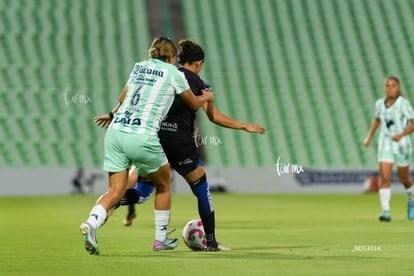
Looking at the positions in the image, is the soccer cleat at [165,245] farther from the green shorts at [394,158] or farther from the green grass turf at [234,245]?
the green shorts at [394,158]

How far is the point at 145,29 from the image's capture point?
31453 mm

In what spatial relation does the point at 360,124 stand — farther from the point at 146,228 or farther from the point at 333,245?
the point at 333,245

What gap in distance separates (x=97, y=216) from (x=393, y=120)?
Answer: 654 centimetres

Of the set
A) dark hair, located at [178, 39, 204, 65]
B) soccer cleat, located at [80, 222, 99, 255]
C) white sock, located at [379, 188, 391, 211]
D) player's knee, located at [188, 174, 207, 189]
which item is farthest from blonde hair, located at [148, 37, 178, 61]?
white sock, located at [379, 188, 391, 211]

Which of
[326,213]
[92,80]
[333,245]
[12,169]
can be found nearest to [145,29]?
[92,80]

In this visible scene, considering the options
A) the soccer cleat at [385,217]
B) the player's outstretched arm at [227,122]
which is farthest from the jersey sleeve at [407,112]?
the player's outstretched arm at [227,122]

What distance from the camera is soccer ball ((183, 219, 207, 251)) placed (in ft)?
27.6

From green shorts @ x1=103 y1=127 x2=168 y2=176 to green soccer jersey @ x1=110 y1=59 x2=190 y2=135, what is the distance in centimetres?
6

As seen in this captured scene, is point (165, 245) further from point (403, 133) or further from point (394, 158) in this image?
point (394, 158)

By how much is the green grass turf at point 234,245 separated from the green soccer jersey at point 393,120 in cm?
100

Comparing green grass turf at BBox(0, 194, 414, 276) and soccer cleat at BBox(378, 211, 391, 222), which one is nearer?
green grass turf at BBox(0, 194, 414, 276)

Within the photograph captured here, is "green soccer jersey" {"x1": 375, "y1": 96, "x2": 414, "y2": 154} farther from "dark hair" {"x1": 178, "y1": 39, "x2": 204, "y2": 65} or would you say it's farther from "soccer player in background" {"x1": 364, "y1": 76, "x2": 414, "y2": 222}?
"dark hair" {"x1": 178, "y1": 39, "x2": 204, "y2": 65}

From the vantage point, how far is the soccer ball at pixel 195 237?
8.40 m

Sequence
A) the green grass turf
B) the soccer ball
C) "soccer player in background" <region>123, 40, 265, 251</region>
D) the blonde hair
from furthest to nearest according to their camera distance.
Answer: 1. the soccer ball
2. "soccer player in background" <region>123, 40, 265, 251</region>
3. the blonde hair
4. the green grass turf
